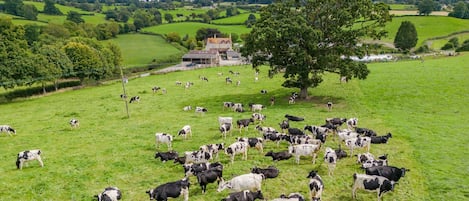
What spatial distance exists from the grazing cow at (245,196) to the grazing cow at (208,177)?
2.27m

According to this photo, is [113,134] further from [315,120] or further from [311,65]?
[311,65]

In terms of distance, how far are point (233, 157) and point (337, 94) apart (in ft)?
83.9

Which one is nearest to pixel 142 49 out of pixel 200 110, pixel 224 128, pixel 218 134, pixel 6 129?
pixel 200 110

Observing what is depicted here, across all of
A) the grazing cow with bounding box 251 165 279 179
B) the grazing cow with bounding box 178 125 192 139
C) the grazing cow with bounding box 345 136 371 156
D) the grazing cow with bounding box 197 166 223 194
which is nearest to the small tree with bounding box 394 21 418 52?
the grazing cow with bounding box 345 136 371 156

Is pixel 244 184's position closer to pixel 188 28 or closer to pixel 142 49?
pixel 142 49

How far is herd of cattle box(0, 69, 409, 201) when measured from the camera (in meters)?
16.5

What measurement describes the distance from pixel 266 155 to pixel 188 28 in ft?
496

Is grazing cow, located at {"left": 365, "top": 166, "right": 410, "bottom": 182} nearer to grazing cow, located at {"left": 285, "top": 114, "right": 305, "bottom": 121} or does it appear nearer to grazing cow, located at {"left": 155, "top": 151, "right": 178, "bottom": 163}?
grazing cow, located at {"left": 155, "top": 151, "right": 178, "bottom": 163}

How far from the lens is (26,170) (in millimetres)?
22344

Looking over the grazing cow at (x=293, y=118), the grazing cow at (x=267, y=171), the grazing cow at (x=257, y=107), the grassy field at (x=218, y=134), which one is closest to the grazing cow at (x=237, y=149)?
the grassy field at (x=218, y=134)

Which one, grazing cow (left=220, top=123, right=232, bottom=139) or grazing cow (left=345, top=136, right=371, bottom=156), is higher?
grazing cow (left=345, top=136, right=371, bottom=156)

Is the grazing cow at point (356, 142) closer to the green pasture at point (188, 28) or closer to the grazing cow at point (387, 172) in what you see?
the grazing cow at point (387, 172)

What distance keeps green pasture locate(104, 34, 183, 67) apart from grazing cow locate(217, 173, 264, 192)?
89.7 meters

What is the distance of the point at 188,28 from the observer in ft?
550
